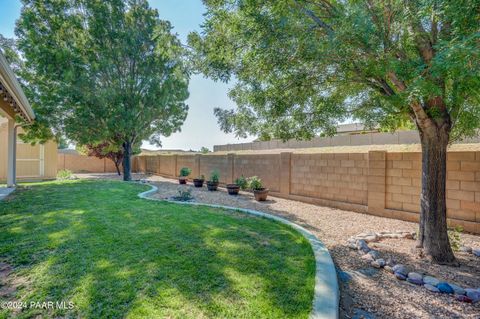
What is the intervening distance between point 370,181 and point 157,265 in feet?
19.3

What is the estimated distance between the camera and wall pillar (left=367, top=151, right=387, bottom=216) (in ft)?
22.0

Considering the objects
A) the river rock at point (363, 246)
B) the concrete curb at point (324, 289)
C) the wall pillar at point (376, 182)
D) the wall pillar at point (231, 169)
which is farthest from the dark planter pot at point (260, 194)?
the concrete curb at point (324, 289)

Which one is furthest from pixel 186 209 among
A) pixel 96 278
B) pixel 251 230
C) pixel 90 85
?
pixel 90 85

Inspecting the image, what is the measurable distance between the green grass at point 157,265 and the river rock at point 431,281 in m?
1.41

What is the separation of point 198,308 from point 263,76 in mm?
3236

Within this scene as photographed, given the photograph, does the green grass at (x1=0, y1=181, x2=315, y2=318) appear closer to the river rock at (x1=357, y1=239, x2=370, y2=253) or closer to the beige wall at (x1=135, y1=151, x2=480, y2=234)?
the river rock at (x1=357, y1=239, x2=370, y2=253)

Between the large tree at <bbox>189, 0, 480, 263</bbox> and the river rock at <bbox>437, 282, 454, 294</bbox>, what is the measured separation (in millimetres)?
865

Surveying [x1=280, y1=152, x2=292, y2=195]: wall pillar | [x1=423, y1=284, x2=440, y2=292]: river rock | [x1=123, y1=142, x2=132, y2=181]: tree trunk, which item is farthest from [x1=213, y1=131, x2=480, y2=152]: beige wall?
[x1=123, y1=142, x2=132, y2=181]: tree trunk

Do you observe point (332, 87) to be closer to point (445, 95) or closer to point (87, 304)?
point (445, 95)

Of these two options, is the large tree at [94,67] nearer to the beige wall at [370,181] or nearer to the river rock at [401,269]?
the beige wall at [370,181]

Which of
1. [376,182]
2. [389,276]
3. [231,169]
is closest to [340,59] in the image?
[389,276]

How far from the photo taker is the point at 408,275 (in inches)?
135

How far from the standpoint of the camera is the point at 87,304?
7.75ft

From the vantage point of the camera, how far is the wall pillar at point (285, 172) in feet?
30.8
